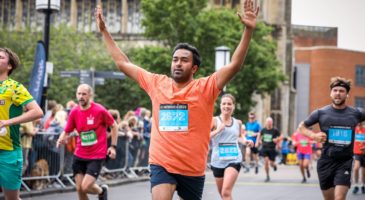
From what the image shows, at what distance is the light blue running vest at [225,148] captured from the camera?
426 inches

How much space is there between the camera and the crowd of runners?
251 inches

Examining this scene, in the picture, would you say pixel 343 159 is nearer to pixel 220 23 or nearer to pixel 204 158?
pixel 204 158

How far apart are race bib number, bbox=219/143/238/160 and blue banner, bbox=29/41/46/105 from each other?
5794 mm

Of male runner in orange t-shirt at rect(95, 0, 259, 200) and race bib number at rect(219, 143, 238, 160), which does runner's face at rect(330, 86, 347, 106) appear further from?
male runner in orange t-shirt at rect(95, 0, 259, 200)

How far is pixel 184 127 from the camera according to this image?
6.39 metres

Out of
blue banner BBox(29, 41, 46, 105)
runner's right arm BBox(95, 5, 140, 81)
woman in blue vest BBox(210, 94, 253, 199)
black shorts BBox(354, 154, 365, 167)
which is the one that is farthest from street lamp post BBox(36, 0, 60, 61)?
runner's right arm BBox(95, 5, 140, 81)

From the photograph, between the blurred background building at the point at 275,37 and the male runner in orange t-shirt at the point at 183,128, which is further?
the blurred background building at the point at 275,37

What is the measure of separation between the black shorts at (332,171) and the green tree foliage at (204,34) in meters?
36.3

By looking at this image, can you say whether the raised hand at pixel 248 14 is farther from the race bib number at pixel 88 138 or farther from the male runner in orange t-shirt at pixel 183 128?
the race bib number at pixel 88 138

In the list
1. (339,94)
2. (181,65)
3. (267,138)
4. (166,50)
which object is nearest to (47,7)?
(339,94)

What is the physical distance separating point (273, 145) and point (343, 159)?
15.3 metres

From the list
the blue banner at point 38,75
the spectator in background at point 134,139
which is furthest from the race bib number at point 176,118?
the spectator in background at point 134,139

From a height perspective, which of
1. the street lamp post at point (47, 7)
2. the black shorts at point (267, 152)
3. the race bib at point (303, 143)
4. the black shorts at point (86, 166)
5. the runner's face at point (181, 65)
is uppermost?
the street lamp post at point (47, 7)

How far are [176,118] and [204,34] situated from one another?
40258 mm
